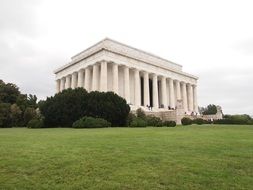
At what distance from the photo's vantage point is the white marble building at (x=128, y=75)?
62.4m

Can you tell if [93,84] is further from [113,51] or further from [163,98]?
[163,98]

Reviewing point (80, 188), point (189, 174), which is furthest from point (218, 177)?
point (80, 188)

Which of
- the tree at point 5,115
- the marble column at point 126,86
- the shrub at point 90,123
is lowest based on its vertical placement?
the shrub at point 90,123

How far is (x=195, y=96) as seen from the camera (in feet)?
292

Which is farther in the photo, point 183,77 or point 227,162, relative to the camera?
point 183,77

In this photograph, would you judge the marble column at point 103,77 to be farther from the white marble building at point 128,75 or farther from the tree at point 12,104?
the tree at point 12,104

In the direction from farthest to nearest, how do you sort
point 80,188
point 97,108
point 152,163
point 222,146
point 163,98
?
point 163,98, point 97,108, point 222,146, point 152,163, point 80,188

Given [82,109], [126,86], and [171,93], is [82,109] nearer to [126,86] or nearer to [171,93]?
[126,86]

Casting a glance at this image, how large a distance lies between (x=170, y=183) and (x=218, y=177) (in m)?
1.47

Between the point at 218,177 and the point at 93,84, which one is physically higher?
the point at 93,84

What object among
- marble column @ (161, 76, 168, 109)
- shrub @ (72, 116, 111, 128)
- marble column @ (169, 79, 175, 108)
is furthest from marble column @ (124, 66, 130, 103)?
shrub @ (72, 116, 111, 128)

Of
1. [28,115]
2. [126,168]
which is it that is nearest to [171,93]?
[28,115]

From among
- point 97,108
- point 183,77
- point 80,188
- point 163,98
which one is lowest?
point 80,188

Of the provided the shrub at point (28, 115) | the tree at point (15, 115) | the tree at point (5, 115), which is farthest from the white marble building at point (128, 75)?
the tree at point (5, 115)
